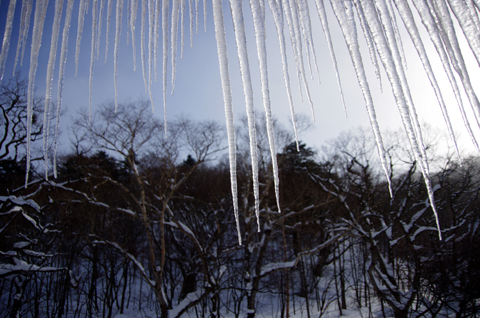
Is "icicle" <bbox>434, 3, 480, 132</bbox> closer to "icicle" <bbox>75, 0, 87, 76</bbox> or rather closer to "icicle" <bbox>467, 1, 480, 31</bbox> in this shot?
"icicle" <bbox>467, 1, 480, 31</bbox>

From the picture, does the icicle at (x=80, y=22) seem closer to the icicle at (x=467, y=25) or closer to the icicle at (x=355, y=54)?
the icicle at (x=355, y=54)

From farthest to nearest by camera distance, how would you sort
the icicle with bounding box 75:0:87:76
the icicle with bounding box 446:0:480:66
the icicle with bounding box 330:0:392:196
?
the icicle with bounding box 75:0:87:76 < the icicle with bounding box 330:0:392:196 < the icicle with bounding box 446:0:480:66

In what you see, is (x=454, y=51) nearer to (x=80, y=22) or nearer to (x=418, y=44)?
(x=418, y=44)

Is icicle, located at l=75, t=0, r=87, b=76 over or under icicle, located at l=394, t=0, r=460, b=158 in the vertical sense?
over

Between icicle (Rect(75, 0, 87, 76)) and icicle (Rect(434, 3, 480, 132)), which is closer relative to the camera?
icicle (Rect(434, 3, 480, 132))

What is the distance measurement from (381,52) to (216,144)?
10200 mm

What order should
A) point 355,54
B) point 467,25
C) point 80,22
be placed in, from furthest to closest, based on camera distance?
point 80,22 → point 355,54 → point 467,25

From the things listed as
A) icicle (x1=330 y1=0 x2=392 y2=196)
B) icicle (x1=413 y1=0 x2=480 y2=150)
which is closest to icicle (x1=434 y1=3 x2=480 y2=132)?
icicle (x1=413 y1=0 x2=480 y2=150)

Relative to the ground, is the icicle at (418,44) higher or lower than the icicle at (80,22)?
lower

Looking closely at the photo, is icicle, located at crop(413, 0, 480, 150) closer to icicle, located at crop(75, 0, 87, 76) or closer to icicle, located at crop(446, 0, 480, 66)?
icicle, located at crop(446, 0, 480, 66)

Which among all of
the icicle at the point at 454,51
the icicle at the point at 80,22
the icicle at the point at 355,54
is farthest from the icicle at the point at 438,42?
the icicle at the point at 80,22

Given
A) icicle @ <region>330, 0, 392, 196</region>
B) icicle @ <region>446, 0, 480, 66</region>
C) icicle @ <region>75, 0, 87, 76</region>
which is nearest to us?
icicle @ <region>446, 0, 480, 66</region>

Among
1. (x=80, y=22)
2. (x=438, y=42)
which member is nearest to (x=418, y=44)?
(x=438, y=42)

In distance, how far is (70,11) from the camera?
1135 mm
